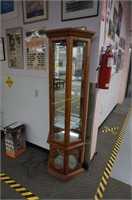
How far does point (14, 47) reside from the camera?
7.59 feet

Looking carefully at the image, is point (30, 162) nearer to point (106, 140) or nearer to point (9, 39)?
point (106, 140)

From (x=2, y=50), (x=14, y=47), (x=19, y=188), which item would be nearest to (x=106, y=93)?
(x=14, y=47)

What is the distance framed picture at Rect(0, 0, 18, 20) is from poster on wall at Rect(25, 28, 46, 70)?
1.33 feet

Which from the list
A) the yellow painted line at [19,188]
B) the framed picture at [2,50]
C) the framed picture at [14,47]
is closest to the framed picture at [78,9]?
the framed picture at [14,47]

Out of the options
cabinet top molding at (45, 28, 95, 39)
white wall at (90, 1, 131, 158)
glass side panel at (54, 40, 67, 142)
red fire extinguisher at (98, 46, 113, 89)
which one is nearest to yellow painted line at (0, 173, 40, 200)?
glass side panel at (54, 40, 67, 142)

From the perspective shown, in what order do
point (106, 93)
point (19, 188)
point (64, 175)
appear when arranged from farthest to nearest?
1. point (106, 93)
2. point (64, 175)
3. point (19, 188)

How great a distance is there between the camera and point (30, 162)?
2.23 m

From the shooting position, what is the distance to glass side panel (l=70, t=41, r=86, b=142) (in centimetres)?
172

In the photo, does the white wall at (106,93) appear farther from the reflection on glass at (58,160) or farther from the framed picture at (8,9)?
the framed picture at (8,9)

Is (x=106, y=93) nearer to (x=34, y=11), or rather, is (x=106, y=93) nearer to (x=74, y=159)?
(x=74, y=159)

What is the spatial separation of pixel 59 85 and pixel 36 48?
726 mm

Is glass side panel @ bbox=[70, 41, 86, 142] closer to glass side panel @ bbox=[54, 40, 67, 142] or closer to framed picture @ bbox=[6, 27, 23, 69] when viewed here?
glass side panel @ bbox=[54, 40, 67, 142]

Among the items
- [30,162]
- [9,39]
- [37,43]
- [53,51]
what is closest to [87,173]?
[30,162]

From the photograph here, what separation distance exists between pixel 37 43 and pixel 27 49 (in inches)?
9.1
